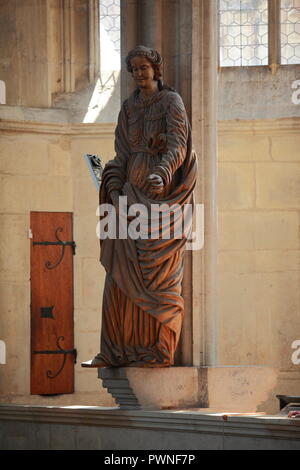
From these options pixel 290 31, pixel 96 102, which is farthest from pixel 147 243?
pixel 290 31

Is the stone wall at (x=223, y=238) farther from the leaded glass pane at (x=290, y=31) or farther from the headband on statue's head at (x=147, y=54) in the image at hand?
the headband on statue's head at (x=147, y=54)

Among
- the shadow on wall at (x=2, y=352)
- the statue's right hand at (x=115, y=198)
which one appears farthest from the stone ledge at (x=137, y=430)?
the shadow on wall at (x=2, y=352)

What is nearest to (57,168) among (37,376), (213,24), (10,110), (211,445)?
(10,110)

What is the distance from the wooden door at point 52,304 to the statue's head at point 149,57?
3372 millimetres

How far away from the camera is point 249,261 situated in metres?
9.90

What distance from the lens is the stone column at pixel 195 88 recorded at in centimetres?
696

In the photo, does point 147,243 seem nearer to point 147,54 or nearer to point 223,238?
point 147,54

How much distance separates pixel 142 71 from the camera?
6.71m

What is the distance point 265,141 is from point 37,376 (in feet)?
8.11

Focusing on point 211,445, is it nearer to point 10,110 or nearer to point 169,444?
point 169,444

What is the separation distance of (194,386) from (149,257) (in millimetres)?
732

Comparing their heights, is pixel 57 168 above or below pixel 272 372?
above

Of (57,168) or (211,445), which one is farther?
(57,168)

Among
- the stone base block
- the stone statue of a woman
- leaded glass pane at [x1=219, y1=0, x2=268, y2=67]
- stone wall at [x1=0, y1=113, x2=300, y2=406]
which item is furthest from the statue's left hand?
leaded glass pane at [x1=219, y1=0, x2=268, y2=67]
